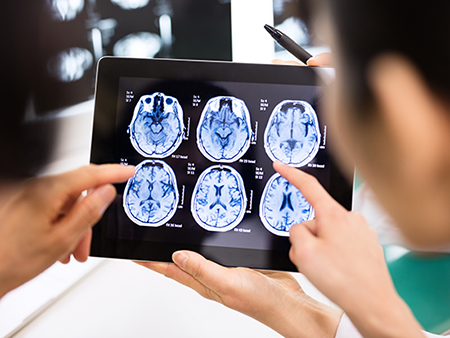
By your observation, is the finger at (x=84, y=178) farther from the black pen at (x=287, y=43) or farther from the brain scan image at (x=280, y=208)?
the black pen at (x=287, y=43)

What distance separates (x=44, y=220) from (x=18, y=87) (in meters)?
0.25

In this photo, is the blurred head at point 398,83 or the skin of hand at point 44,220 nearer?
the skin of hand at point 44,220

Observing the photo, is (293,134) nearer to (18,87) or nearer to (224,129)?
(224,129)

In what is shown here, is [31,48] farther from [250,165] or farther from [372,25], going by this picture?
[372,25]

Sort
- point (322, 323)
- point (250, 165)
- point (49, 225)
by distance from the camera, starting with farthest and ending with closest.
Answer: point (322, 323) → point (250, 165) → point (49, 225)

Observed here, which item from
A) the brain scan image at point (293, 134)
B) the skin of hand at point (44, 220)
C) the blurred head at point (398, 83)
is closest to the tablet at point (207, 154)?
the brain scan image at point (293, 134)

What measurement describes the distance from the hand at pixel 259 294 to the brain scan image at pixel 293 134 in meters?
0.25

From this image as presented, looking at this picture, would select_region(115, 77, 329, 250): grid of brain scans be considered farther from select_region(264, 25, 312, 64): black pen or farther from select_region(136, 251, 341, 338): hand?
select_region(264, 25, 312, 64): black pen

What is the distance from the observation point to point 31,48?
549mm

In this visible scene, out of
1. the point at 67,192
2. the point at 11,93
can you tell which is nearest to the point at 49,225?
the point at 67,192

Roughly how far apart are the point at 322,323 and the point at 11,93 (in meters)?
0.81

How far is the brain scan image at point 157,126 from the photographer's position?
61 cm

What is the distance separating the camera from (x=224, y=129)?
61cm

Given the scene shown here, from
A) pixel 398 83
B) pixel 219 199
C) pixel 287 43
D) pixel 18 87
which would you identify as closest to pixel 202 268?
pixel 219 199
